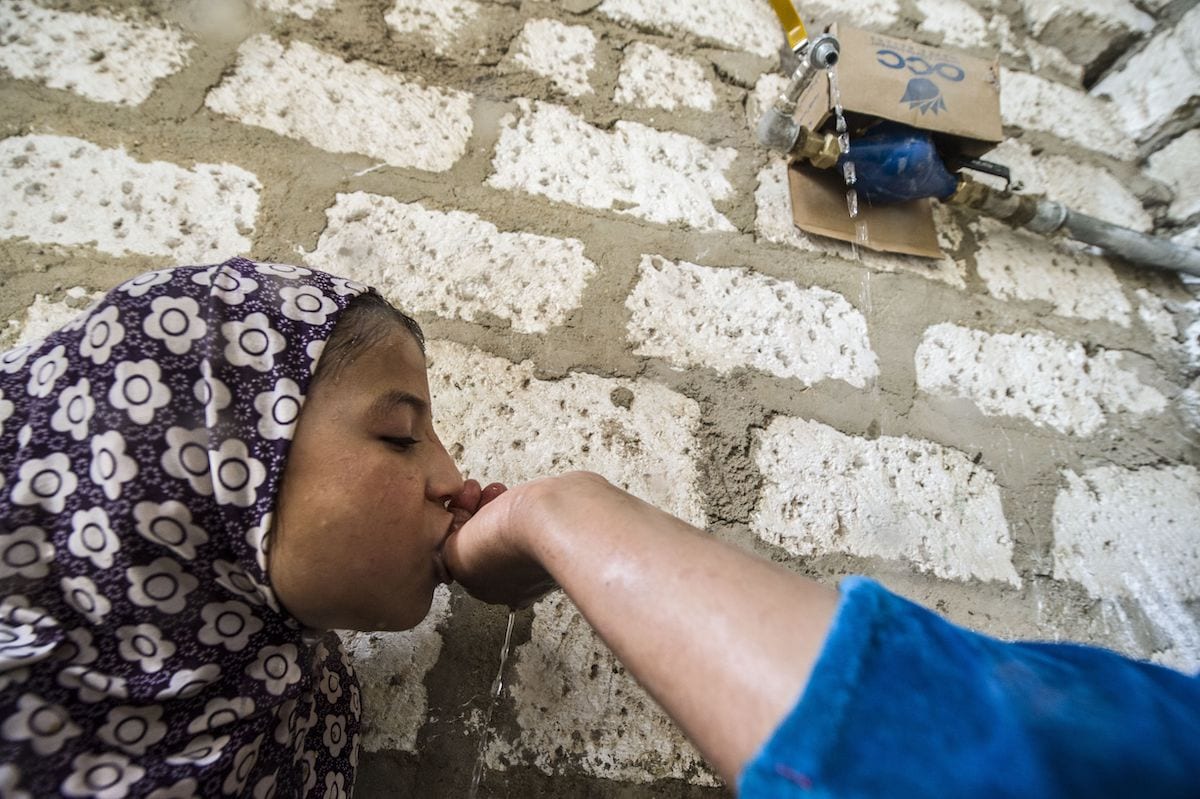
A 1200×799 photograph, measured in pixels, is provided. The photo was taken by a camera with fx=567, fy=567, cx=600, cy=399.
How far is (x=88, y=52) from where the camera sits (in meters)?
1.10

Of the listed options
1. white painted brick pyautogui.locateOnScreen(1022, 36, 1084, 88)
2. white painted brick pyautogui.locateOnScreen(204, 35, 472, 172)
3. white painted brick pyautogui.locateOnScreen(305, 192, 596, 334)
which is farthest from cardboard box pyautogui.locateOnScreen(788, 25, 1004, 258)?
white painted brick pyautogui.locateOnScreen(204, 35, 472, 172)

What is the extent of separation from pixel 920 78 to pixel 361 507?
1505mm

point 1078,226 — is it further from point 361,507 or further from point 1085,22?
point 361,507

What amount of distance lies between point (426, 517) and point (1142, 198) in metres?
2.17

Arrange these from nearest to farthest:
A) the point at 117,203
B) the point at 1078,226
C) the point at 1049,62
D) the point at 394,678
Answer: the point at 394,678
the point at 117,203
the point at 1078,226
the point at 1049,62

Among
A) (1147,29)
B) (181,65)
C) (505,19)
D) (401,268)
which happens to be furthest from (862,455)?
(1147,29)

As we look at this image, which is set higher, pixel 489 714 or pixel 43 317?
pixel 43 317

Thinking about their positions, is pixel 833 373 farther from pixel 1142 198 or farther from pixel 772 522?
pixel 1142 198

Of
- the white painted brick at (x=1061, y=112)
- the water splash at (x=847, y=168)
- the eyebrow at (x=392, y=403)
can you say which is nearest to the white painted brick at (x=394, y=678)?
the eyebrow at (x=392, y=403)

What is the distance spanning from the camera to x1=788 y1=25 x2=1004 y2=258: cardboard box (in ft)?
4.21

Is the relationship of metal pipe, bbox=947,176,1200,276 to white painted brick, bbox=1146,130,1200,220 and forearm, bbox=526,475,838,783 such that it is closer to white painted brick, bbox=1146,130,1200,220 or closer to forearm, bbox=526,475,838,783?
white painted brick, bbox=1146,130,1200,220

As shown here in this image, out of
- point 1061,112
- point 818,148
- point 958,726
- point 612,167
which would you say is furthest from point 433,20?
point 1061,112

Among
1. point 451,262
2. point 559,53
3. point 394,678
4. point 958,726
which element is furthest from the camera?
point 559,53

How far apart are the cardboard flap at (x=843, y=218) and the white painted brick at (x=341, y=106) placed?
2.59 feet
